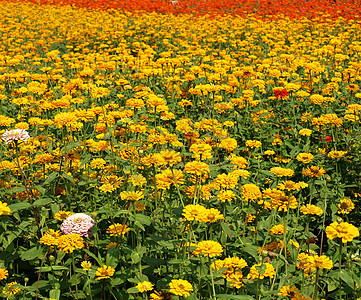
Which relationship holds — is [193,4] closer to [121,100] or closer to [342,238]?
[121,100]

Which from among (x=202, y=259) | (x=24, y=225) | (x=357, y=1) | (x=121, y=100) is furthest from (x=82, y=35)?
(x=357, y=1)

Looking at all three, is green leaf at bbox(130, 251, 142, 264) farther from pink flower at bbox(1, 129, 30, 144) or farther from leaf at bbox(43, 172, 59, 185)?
pink flower at bbox(1, 129, 30, 144)

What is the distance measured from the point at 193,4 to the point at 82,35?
6.01m

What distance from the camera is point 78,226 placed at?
177 centimetres

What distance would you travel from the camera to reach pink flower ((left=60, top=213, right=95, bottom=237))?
5.76ft

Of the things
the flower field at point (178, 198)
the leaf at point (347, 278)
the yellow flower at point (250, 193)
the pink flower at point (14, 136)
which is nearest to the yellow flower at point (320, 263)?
the flower field at point (178, 198)

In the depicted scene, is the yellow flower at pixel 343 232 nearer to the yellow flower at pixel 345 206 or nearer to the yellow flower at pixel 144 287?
the yellow flower at pixel 345 206

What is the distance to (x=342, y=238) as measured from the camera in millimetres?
1552

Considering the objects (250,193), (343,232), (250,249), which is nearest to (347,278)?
(343,232)

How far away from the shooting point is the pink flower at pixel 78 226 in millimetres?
1754

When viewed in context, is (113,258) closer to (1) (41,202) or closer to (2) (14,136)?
(1) (41,202)

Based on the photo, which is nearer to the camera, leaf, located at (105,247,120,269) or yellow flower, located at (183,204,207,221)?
yellow flower, located at (183,204,207,221)

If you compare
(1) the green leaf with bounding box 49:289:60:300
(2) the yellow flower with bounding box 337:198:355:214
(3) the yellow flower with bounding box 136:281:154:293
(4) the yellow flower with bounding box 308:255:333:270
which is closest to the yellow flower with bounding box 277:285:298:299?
(4) the yellow flower with bounding box 308:255:333:270

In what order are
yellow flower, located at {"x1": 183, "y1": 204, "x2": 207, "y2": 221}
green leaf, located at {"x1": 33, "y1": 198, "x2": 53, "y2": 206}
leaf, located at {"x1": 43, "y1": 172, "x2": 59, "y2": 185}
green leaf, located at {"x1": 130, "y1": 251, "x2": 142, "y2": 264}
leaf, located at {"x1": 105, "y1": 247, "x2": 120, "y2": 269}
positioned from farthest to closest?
leaf, located at {"x1": 43, "y1": 172, "x2": 59, "y2": 185} < green leaf, located at {"x1": 33, "y1": 198, "x2": 53, "y2": 206} < leaf, located at {"x1": 105, "y1": 247, "x2": 120, "y2": 269} < green leaf, located at {"x1": 130, "y1": 251, "x2": 142, "y2": 264} < yellow flower, located at {"x1": 183, "y1": 204, "x2": 207, "y2": 221}
